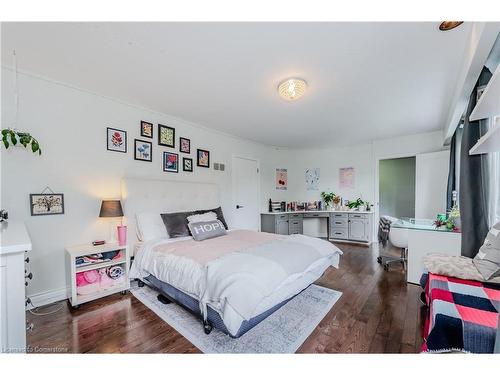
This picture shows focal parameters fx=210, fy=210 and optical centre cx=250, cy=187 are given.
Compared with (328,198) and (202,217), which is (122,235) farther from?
(328,198)

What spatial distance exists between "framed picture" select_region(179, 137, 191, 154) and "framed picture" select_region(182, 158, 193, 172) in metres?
0.13

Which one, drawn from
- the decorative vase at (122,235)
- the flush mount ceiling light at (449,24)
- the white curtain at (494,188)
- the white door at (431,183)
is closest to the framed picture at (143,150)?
the decorative vase at (122,235)

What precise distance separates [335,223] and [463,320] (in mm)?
4064

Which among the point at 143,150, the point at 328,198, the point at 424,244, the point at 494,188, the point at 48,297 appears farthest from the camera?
the point at 328,198

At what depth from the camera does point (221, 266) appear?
5.40 ft

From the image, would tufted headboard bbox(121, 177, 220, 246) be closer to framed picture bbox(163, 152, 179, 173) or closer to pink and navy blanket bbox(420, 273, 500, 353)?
framed picture bbox(163, 152, 179, 173)

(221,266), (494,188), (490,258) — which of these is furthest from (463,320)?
(494,188)

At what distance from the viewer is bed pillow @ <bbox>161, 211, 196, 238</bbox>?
271 centimetres

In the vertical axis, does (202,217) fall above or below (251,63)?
below

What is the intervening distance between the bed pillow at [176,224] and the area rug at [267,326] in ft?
2.36

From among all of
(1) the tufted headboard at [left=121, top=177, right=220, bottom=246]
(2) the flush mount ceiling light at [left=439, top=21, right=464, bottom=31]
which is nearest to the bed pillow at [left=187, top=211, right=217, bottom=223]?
→ (1) the tufted headboard at [left=121, top=177, right=220, bottom=246]

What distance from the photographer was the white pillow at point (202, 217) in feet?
9.37

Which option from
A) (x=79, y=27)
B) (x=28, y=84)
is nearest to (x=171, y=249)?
(x=79, y=27)
